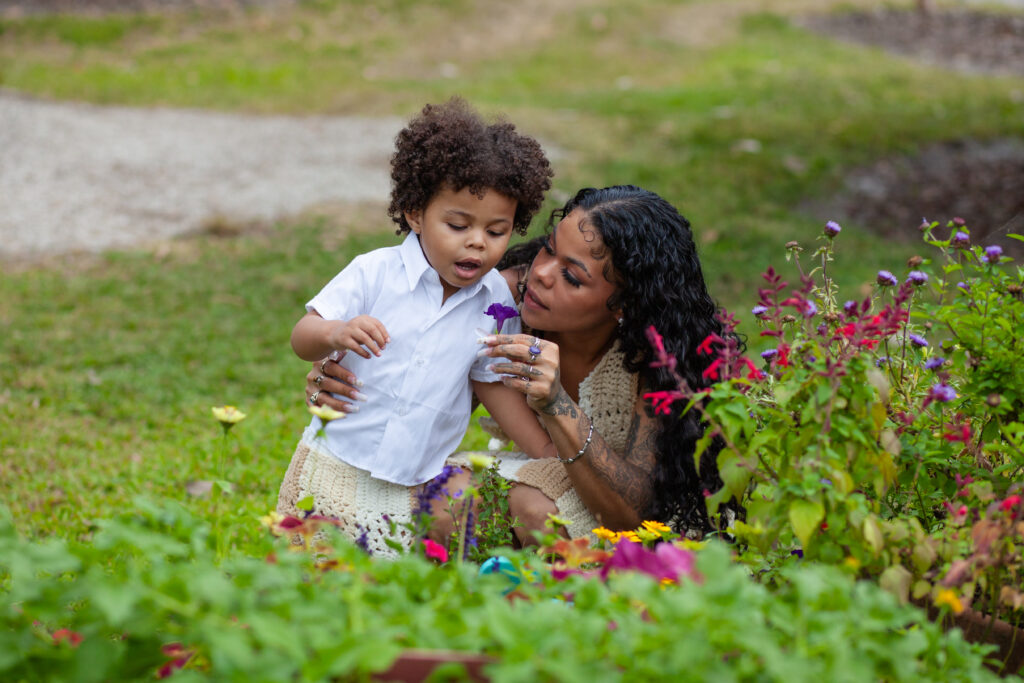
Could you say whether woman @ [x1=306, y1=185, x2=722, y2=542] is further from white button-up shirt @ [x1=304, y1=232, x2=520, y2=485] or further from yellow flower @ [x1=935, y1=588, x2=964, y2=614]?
yellow flower @ [x1=935, y1=588, x2=964, y2=614]

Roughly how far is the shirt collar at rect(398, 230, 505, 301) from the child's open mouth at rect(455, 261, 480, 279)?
5.0 inches

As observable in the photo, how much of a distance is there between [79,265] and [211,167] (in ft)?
8.61

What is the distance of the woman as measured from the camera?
2842mm

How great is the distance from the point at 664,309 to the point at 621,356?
0.26 meters

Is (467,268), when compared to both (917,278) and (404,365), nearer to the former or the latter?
(404,365)

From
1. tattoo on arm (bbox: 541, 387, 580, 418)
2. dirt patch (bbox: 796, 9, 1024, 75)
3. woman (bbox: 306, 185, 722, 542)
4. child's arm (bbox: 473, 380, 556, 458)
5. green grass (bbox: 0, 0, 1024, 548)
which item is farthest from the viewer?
dirt patch (bbox: 796, 9, 1024, 75)

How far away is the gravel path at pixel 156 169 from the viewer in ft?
Result: 24.7

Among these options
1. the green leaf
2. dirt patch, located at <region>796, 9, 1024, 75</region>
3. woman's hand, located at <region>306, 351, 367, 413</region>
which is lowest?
woman's hand, located at <region>306, 351, 367, 413</region>

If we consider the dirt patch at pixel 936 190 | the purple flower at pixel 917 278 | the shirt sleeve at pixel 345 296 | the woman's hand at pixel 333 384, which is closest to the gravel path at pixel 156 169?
the dirt patch at pixel 936 190

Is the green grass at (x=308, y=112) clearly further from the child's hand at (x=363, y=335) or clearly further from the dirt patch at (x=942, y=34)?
the dirt patch at (x=942, y=34)

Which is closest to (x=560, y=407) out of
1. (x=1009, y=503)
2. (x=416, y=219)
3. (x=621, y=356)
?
(x=621, y=356)

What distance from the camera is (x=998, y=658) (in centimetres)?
211

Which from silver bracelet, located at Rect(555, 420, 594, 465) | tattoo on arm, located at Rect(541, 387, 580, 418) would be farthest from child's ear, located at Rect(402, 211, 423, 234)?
silver bracelet, located at Rect(555, 420, 594, 465)

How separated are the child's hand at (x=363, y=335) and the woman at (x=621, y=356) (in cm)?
37
